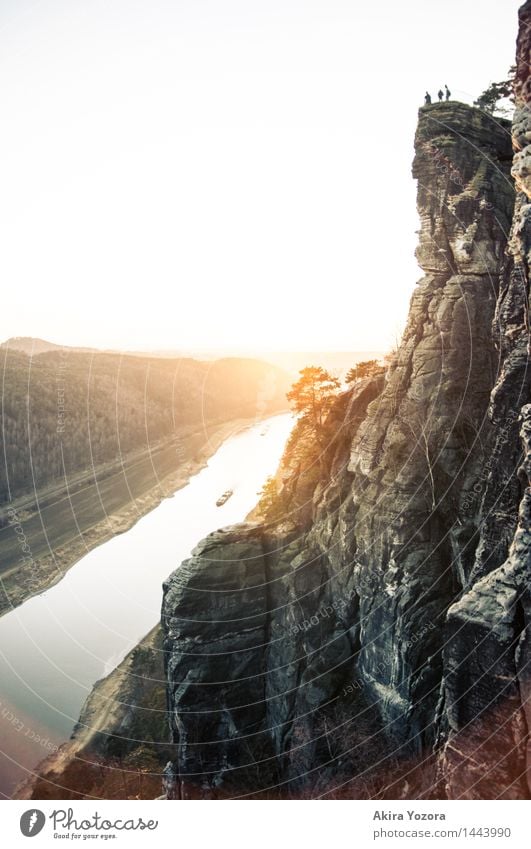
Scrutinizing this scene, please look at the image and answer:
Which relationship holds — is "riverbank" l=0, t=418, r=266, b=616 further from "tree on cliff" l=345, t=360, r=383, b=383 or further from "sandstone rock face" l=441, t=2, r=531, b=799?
"sandstone rock face" l=441, t=2, r=531, b=799

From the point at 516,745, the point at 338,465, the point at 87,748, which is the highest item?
the point at 338,465

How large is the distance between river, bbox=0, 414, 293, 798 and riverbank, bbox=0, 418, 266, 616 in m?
1.83

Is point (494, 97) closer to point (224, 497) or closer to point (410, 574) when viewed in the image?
point (410, 574)

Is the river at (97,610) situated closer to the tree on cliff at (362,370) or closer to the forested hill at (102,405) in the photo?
the forested hill at (102,405)

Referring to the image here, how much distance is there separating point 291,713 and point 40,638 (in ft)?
76.9

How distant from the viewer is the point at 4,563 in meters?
48.3

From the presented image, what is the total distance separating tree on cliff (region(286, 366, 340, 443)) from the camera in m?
23.8

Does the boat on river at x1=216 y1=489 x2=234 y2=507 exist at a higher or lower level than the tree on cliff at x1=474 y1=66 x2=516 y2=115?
lower

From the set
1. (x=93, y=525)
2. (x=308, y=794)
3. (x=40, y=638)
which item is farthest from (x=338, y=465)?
(x=93, y=525)

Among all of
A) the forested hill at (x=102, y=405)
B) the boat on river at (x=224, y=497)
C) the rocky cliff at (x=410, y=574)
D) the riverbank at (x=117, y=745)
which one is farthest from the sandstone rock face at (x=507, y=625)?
the forested hill at (x=102, y=405)

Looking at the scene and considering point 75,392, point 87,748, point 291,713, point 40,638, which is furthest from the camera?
point 75,392
